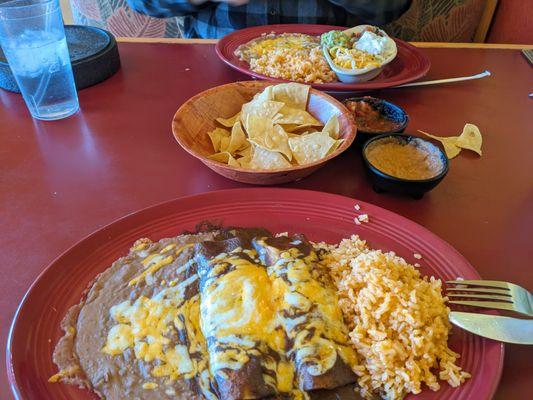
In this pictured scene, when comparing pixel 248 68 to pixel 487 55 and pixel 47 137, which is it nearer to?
pixel 47 137

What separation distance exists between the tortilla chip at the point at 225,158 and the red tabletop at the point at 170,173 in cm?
8

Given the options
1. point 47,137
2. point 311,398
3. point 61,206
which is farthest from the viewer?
point 47,137

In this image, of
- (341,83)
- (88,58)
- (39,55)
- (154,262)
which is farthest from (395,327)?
(88,58)

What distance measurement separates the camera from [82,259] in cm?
106

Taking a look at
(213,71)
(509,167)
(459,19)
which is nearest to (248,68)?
(213,71)

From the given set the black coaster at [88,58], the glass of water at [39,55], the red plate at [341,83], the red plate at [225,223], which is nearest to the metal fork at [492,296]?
the red plate at [225,223]

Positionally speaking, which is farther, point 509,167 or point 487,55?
point 487,55

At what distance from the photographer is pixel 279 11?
2.36m

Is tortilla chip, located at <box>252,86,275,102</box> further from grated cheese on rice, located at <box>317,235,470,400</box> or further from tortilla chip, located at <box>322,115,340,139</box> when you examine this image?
grated cheese on rice, located at <box>317,235,470,400</box>

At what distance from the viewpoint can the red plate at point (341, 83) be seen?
1789mm

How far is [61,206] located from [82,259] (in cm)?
31

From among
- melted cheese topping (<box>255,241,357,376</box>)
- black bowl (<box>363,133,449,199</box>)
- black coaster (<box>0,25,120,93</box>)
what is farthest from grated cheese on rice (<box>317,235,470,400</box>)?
black coaster (<box>0,25,120,93</box>)

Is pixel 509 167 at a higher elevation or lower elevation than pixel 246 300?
lower

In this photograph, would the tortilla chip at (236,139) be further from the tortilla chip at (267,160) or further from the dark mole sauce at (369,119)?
the dark mole sauce at (369,119)
